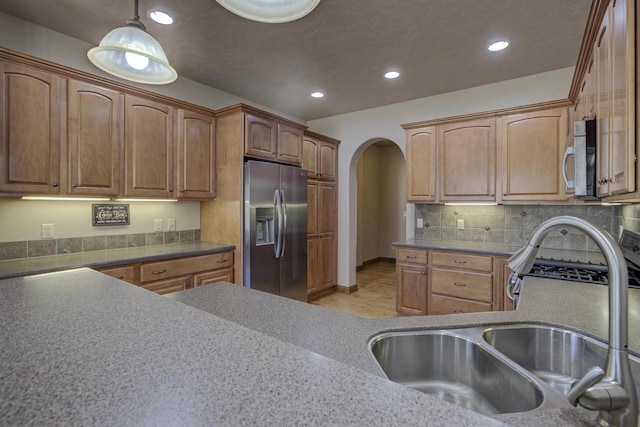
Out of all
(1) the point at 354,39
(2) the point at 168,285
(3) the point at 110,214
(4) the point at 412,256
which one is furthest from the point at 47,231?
(4) the point at 412,256

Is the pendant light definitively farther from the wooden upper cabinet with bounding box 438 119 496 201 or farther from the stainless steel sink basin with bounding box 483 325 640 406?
the wooden upper cabinet with bounding box 438 119 496 201

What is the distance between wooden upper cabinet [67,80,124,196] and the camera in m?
2.38

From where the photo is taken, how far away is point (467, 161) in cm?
329

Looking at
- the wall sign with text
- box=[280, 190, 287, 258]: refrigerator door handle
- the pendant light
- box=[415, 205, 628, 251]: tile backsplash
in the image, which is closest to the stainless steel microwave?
box=[415, 205, 628, 251]: tile backsplash

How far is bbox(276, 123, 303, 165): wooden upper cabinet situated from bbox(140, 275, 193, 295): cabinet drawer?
1.60 m

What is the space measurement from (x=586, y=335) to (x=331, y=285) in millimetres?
3703

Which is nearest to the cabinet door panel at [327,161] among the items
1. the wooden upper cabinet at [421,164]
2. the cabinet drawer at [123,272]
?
the wooden upper cabinet at [421,164]

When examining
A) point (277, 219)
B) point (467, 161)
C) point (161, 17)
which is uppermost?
point (161, 17)

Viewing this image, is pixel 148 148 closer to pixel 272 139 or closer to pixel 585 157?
pixel 272 139

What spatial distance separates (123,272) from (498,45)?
3628mm

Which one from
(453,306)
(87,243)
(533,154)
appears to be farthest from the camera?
(453,306)

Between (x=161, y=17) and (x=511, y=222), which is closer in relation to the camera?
(x=161, y=17)

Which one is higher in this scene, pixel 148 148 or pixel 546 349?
pixel 148 148

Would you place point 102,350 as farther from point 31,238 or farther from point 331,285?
point 331,285
